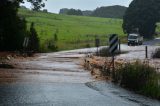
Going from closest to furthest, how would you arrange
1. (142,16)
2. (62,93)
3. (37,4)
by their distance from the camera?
(62,93)
(37,4)
(142,16)

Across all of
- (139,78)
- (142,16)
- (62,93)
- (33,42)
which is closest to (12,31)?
(33,42)

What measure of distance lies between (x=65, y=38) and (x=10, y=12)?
56.7 meters

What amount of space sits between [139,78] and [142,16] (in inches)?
3571

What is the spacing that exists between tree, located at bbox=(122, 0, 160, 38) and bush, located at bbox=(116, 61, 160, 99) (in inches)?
3472

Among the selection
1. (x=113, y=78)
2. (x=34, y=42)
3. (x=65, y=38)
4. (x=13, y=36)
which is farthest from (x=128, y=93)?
(x=65, y=38)

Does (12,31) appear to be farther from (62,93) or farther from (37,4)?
(62,93)

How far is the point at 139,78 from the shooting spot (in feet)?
68.6

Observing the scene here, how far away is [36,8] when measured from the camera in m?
48.5

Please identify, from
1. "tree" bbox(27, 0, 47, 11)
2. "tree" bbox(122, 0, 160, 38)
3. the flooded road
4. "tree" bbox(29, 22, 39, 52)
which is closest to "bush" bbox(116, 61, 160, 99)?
the flooded road

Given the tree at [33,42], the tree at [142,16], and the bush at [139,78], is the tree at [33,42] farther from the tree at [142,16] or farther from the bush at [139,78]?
the tree at [142,16]

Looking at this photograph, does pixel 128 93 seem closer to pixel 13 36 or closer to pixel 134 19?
pixel 13 36

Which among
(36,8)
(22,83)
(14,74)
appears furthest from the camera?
(36,8)

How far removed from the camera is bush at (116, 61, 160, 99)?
19312 millimetres

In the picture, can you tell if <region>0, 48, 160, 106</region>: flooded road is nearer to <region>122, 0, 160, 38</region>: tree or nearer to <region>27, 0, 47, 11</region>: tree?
<region>27, 0, 47, 11</region>: tree
